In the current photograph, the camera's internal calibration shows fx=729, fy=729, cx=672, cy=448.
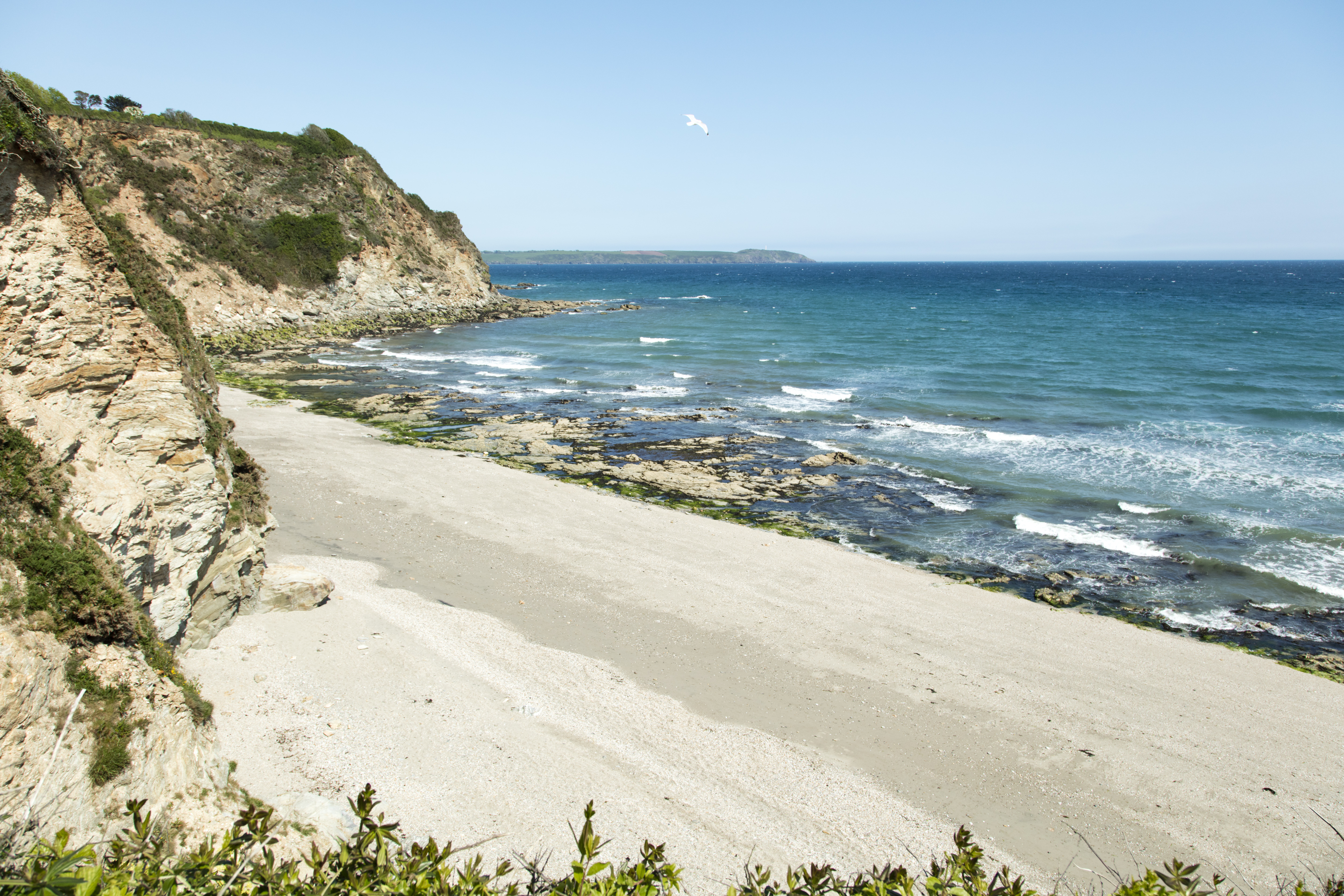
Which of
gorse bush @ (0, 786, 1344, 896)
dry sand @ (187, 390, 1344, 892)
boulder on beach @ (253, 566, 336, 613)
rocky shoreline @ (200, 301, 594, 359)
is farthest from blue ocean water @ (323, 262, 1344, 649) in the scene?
gorse bush @ (0, 786, 1344, 896)

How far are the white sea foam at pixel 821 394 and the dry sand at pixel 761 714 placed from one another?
1977 centimetres

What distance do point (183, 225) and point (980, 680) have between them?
56.8 metres

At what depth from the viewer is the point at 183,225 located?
49406 millimetres

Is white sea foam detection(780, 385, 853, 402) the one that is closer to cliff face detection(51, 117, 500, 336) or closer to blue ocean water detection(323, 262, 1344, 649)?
blue ocean water detection(323, 262, 1344, 649)

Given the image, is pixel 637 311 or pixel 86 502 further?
pixel 637 311

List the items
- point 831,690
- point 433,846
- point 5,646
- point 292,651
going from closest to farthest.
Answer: point 433,846
point 5,646
point 292,651
point 831,690

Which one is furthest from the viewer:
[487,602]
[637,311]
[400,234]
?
[637,311]

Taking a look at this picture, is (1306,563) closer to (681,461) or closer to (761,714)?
(761,714)

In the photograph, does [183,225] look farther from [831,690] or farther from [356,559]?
[831,690]

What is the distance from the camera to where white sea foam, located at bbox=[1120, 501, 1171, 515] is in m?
20.4

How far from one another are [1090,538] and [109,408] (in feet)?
66.5

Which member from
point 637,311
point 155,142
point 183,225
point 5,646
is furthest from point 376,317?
point 5,646

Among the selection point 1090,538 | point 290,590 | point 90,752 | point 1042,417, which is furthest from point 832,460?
point 90,752

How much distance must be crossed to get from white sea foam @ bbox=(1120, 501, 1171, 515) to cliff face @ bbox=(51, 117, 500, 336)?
4749 centimetres
